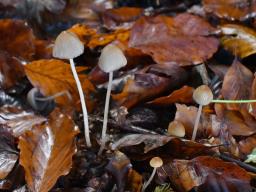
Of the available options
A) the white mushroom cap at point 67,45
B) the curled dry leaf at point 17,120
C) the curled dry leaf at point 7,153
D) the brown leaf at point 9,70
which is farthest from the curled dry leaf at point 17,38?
the white mushroom cap at point 67,45

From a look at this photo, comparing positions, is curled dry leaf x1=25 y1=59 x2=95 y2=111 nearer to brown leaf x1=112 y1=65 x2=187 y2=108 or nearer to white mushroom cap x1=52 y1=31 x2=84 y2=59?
brown leaf x1=112 y1=65 x2=187 y2=108

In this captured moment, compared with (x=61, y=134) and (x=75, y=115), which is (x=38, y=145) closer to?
(x=61, y=134)

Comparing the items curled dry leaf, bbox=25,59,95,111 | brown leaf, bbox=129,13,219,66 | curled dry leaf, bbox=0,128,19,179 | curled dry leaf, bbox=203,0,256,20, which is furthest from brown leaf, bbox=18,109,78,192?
curled dry leaf, bbox=203,0,256,20

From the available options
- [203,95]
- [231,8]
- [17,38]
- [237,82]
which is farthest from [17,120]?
[231,8]

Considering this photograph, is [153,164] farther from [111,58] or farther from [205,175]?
[111,58]

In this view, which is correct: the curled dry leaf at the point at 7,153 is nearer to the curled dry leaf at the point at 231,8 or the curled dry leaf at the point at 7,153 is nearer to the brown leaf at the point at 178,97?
the brown leaf at the point at 178,97

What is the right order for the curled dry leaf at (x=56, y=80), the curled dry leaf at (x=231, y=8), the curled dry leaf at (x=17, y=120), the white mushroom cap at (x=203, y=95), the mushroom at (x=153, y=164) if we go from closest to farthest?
1. the mushroom at (x=153, y=164)
2. the white mushroom cap at (x=203, y=95)
3. the curled dry leaf at (x=17, y=120)
4. the curled dry leaf at (x=56, y=80)
5. the curled dry leaf at (x=231, y=8)
